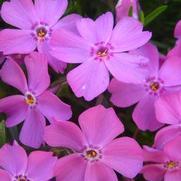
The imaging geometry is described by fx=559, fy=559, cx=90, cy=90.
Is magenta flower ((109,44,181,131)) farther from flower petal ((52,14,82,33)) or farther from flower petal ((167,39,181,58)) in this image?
flower petal ((52,14,82,33))

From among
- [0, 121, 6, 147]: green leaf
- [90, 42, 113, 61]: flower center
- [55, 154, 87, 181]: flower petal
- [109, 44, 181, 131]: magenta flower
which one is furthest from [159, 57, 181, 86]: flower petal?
[0, 121, 6, 147]: green leaf

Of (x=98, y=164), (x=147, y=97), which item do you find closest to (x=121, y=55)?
(x=147, y=97)

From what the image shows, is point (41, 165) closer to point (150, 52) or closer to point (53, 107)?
point (53, 107)

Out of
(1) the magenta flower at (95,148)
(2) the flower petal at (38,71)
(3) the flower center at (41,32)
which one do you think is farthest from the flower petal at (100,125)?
(3) the flower center at (41,32)

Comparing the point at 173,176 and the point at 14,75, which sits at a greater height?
the point at 14,75

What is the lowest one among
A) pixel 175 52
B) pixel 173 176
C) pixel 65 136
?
pixel 173 176

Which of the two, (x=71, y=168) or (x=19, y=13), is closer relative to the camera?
(x=71, y=168)

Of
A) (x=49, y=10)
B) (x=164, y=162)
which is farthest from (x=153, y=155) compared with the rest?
(x=49, y=10)
